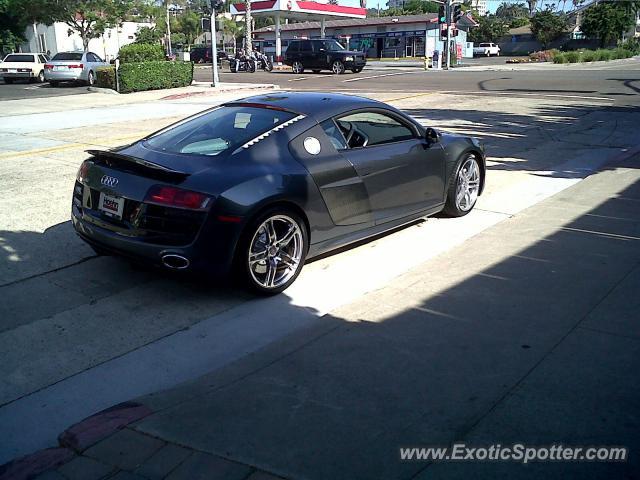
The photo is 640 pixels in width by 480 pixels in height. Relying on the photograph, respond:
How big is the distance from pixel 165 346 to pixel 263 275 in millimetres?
1075

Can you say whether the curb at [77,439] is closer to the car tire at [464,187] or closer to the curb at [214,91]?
the car tire at [464,187]

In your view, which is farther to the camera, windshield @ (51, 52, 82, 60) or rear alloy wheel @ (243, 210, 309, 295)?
windshield @ (51, 52, 82, 60)

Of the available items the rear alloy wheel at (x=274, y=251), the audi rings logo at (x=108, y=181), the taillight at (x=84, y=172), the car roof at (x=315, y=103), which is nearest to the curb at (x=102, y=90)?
the car roof at (x=315, y=103)

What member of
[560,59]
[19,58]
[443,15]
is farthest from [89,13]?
[560,59]

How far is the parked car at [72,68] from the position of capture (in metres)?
27.4

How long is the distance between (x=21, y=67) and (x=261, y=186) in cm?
3161

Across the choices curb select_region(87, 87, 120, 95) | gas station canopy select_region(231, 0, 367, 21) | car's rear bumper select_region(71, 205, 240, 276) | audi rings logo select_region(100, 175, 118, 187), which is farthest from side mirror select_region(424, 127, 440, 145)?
gas station canopy select_region(231, 0, 367, 21)

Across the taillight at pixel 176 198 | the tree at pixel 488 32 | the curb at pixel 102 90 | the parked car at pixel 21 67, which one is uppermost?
the tree at pixel 488 32

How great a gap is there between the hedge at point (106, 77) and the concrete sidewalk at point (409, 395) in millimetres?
22247

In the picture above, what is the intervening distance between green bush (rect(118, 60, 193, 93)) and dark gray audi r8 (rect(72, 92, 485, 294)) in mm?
19112

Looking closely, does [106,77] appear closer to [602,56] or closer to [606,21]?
[602,56]

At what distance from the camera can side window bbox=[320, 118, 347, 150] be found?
5.70 m

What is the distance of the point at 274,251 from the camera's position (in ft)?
16.9

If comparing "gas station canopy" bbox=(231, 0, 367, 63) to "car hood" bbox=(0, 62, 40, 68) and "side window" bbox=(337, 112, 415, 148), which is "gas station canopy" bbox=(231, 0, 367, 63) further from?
"side window" bbox=(337, 112, 415, 148)
